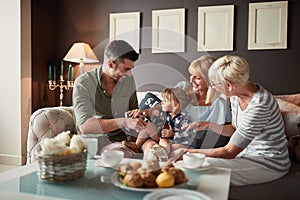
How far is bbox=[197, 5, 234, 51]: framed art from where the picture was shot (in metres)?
3.00

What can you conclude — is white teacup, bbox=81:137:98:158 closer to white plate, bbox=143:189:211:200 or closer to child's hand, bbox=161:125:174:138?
child's hand, bbox=161:125:174:138

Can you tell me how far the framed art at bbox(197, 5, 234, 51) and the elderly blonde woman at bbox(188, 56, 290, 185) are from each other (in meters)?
1.35

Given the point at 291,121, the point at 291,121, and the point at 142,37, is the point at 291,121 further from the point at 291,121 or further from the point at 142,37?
the point at 142,37

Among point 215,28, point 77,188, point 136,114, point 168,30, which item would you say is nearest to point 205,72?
point 136,114

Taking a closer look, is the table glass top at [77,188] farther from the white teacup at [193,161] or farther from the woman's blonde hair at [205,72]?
the woman's blonde hair at [205,72]

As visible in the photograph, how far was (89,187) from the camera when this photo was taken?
3.89 ft

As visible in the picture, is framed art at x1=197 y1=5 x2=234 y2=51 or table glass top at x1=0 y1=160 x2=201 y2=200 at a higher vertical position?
framed art at x1=197 y1=5 x2=234 y2=51

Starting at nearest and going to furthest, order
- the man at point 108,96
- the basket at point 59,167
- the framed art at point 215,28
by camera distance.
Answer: the basket at point 59,167, the man at point 108,96, the framed art at point 215,28

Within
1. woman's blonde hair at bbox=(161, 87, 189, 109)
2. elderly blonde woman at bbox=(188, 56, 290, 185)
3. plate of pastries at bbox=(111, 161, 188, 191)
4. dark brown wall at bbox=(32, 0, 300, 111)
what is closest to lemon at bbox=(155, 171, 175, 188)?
plate of pastries at bbox=(111, 161, 188, 191)

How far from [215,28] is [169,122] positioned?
1289mm

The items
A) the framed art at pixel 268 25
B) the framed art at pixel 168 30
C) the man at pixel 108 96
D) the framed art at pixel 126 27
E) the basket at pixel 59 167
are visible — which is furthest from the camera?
the framed art at pixel 126 27

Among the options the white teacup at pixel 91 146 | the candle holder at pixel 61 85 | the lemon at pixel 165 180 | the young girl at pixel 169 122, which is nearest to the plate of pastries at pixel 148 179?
the lemon at pixel 165 180

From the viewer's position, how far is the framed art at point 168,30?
3.16 m

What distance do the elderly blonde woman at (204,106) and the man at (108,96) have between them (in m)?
0.35
